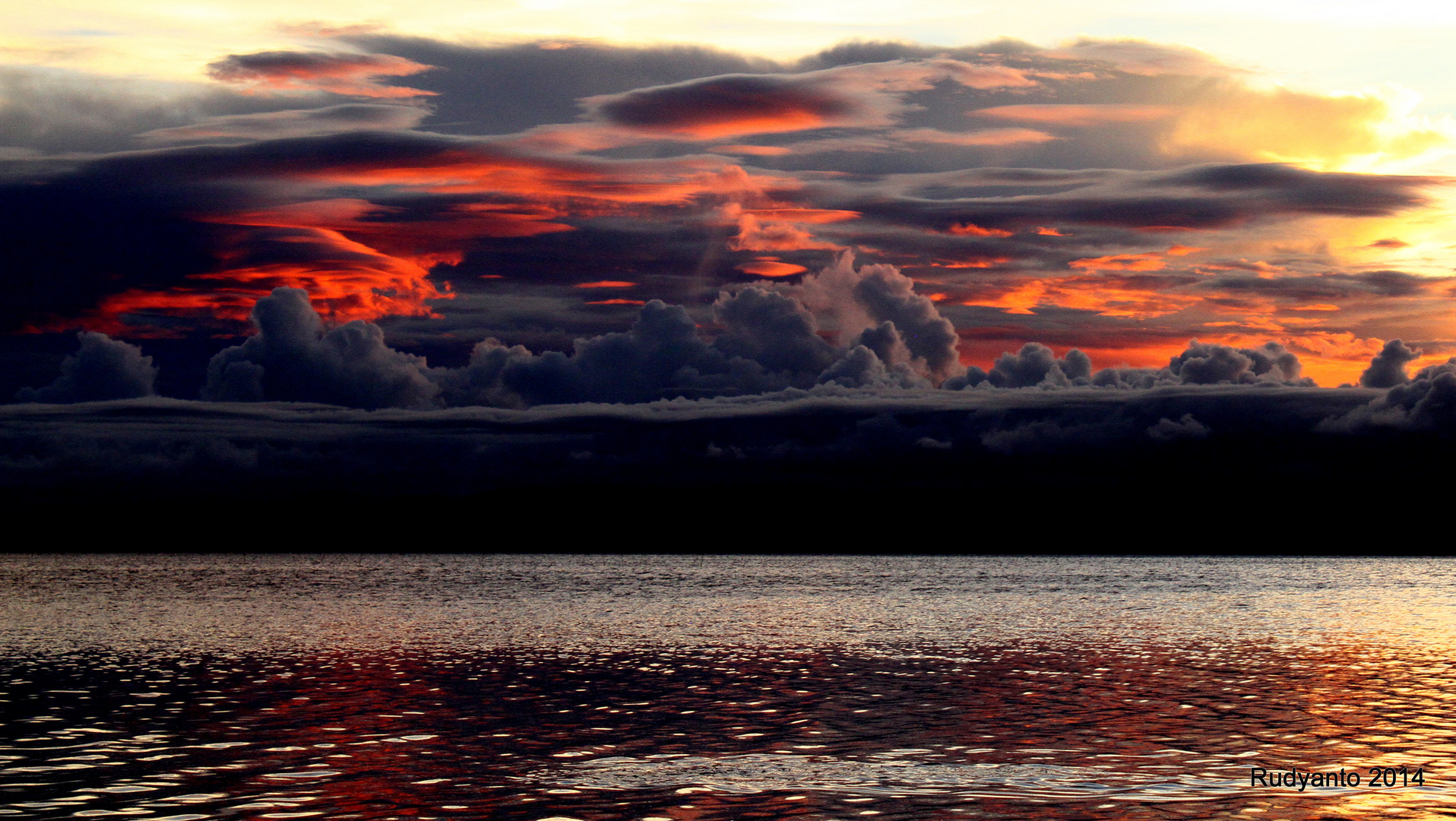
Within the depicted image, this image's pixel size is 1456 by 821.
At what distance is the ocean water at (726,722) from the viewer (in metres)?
28.3

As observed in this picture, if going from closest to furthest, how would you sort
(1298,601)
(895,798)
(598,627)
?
(895,798), (598,627), (1298,601)

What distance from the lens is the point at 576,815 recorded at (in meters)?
26.5

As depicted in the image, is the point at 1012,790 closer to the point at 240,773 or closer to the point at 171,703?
the point at 240,773

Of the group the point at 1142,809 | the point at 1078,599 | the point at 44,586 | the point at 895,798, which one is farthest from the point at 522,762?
the point at 44,586

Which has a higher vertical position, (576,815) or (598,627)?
(576,815)

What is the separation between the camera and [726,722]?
4122 centimetres

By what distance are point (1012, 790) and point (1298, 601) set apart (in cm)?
12431

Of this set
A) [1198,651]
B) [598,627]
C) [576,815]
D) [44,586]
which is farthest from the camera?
[44,586]

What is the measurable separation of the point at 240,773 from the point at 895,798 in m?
15.9

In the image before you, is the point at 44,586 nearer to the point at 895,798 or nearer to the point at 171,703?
the point at 171,703

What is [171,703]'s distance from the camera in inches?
1829

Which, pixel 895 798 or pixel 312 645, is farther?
pixel 312 645

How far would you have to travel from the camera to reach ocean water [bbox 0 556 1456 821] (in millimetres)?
28266

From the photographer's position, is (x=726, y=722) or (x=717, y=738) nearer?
(x=717, y=738)
